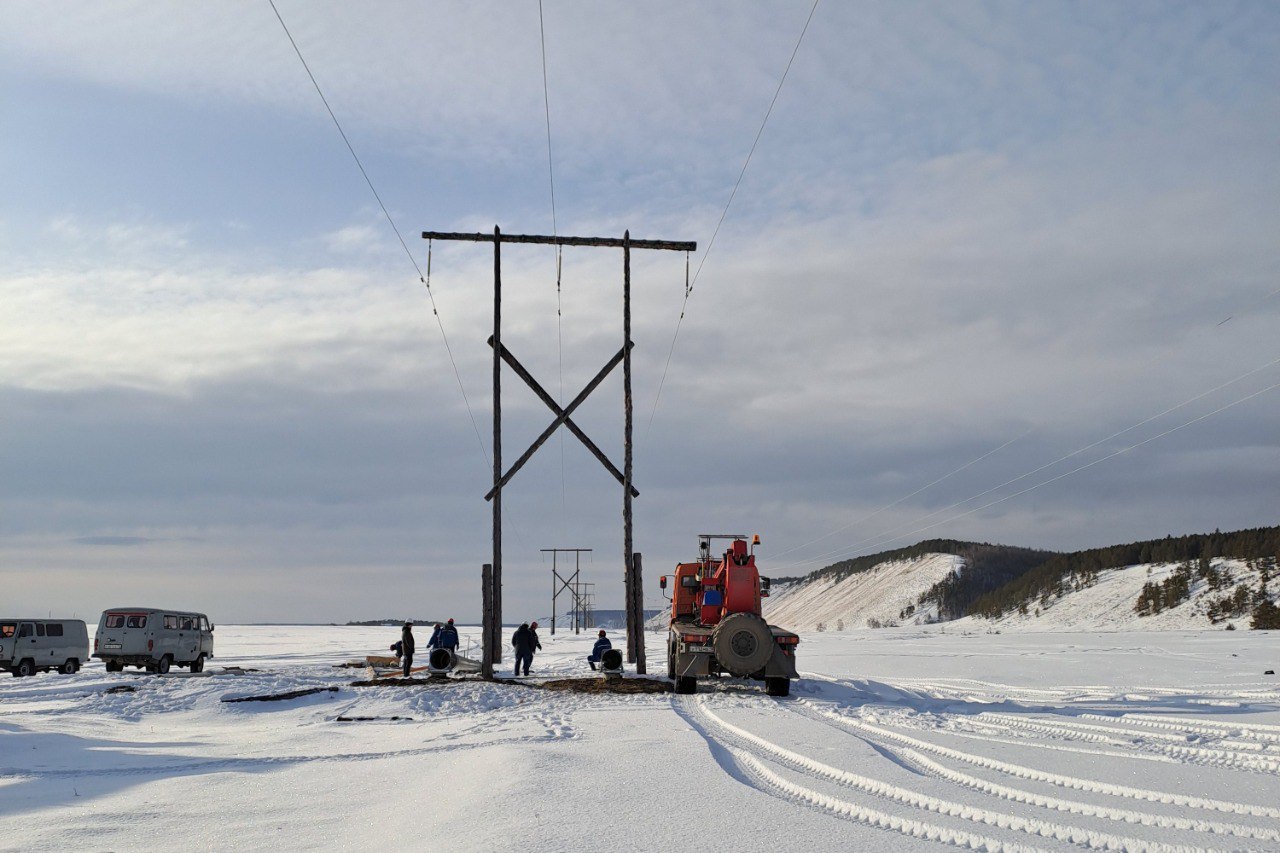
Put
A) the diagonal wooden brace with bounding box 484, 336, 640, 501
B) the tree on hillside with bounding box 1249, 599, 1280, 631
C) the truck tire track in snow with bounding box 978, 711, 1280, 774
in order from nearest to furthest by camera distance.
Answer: the truck tire track in snow with bounding box 978, 711, 1280, 774 < the diagonal wooden brace with bounding box 484, 336, 640, 501 < the tree on hillside with bounding box 1249, 599, 1280, 631

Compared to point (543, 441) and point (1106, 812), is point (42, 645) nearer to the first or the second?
point (543, 441)

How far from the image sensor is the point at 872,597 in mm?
135375

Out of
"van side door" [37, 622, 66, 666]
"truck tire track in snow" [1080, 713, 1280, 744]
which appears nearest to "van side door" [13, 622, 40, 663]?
"van side door" [37, 622, 66, 666]

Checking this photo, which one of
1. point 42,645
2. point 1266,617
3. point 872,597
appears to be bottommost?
point 1266,617

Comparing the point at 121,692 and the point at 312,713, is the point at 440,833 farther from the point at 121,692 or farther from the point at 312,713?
the point at 121,692

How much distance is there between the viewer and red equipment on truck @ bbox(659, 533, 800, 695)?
64.4 ft

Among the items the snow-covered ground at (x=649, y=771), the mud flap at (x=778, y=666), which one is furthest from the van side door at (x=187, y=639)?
the mud flap at (x=778, y=666)

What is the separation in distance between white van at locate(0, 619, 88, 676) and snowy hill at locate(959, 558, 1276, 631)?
70.0 m

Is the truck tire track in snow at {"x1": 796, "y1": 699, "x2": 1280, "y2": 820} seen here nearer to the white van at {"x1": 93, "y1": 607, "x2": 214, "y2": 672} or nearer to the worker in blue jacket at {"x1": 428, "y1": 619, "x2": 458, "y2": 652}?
the worker in blue jacket at {"x1": 428, "y1": 619, "x2": 458, "y2": 652}

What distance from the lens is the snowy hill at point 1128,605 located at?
76938 mm

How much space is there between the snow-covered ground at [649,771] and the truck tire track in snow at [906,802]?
4 cm

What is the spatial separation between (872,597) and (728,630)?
121 meters

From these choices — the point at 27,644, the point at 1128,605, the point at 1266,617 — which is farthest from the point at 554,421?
the point at 1128,605

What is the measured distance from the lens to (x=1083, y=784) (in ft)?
31.1
